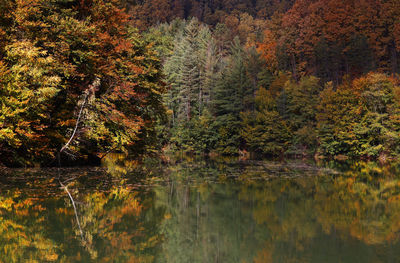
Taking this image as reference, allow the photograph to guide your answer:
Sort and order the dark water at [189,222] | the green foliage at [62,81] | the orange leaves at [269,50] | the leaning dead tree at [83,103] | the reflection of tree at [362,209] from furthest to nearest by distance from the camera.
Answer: the orange leaves at [269,50]
the leaning dead tree at [83,103]
the green foliage at [62,81]
the reflection of tree at [362,209]
the dark water at [189,222]

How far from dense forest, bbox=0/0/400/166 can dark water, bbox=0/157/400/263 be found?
3647mm

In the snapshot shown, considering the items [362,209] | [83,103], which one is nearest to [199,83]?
[83,103]

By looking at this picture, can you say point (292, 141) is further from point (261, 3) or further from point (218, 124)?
point (261, 3)

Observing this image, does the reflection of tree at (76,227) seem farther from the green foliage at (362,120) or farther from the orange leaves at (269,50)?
the orange leaves at (269,50)

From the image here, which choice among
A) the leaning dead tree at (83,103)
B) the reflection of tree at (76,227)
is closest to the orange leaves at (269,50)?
the leaning dead tree at (83,103)

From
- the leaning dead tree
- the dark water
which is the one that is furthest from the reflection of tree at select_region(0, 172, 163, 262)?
the leaning dead tree

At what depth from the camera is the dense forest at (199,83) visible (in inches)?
582

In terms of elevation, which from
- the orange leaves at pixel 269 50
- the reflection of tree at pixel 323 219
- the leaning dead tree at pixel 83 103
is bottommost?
the reflection of tree at pixel 323 219

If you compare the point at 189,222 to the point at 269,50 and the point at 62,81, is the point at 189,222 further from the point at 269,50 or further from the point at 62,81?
the point at 269,50

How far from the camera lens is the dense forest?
48.5ft

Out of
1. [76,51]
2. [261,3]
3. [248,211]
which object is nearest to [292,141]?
[76,51]

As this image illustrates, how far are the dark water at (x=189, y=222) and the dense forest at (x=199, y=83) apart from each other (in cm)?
365

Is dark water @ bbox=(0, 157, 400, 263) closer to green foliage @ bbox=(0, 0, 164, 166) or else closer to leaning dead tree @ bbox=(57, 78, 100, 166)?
green foliage @ bbox=(0, 0, 164, 166)

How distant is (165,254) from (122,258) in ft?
2.18
